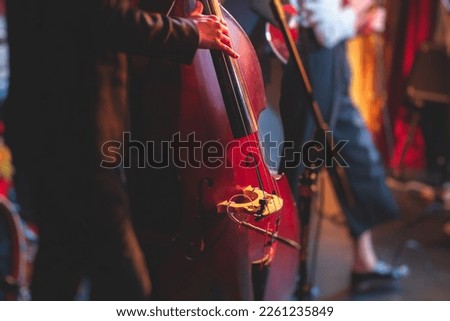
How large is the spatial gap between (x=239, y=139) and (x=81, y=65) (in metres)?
0.27

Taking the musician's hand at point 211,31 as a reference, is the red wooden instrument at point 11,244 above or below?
below

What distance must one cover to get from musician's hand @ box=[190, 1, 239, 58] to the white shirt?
28cm

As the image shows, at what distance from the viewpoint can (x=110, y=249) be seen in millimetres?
951

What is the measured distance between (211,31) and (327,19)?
0.40 metres

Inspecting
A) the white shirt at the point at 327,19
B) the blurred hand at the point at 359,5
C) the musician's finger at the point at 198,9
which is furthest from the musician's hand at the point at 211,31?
the blurred hand at the point at 359,5

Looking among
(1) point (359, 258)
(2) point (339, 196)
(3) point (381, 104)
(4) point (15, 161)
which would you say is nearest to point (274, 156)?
(4) point (15, 161)

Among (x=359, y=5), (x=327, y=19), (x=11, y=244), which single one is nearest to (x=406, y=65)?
(x=359, y=5)

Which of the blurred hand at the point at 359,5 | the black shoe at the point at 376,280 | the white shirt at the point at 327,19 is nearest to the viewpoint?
the white shirt at the point at 327,19

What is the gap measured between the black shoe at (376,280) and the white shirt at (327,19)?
3.01ft

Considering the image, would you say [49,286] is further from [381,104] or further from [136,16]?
[381,104]

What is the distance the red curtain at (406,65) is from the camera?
3.01m

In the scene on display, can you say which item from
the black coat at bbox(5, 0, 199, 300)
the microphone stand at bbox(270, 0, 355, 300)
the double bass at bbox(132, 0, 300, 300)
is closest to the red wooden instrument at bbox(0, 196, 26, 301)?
the black coat at bbox(5, 0, 199, 300)

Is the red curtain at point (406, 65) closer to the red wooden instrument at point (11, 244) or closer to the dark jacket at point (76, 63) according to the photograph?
the red wooden instrument at point (11, 244)

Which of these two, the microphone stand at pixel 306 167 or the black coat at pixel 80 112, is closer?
the black coat at pixel 80 112
